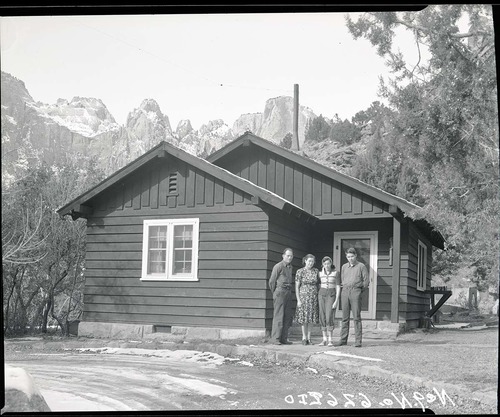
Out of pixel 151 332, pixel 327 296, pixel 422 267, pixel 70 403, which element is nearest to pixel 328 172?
pixel 327 296

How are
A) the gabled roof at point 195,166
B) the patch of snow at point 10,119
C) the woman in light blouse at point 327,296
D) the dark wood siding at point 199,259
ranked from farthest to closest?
the patch of snow at point 10,119 → the dark wood siding at point 199,259 → the gabled roof at point 195,166 → the woman in light blouse at point 327,296

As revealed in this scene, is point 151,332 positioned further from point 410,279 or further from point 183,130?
point 410,279

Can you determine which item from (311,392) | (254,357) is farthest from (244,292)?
→ (311,392)

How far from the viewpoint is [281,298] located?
9.40 meters

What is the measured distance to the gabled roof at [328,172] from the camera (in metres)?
11.1

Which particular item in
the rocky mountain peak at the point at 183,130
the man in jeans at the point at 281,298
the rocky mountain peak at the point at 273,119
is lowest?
the man in jeans at the point at 281,298

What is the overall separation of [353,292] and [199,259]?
A: 2.78m

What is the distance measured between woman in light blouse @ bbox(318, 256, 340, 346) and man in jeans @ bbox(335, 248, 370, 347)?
0.46 ft

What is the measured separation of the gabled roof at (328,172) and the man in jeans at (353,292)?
2054 millimetres

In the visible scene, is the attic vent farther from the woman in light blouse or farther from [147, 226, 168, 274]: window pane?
the woman in light blouse

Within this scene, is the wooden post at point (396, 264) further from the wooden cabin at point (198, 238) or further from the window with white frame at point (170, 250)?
the window with white frame at point (170, 250)

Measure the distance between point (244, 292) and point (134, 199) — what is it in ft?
8.27

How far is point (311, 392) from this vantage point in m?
6.15

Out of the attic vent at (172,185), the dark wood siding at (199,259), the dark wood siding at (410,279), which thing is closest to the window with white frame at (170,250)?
the dark wood siding at (199,259)
